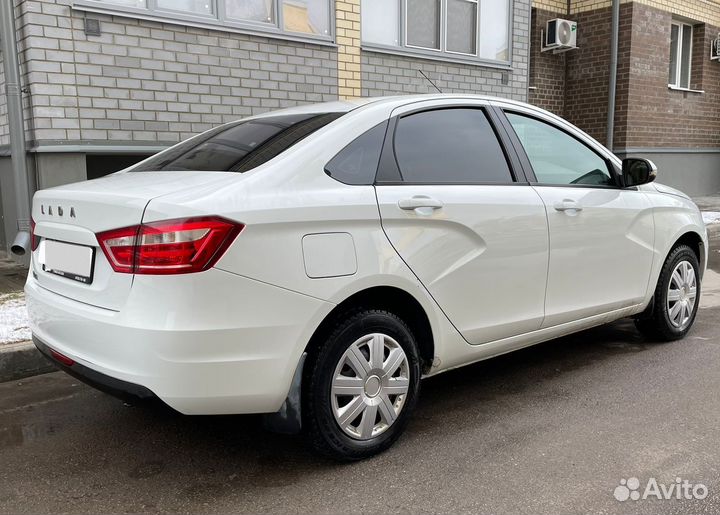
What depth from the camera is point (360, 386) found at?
286cm

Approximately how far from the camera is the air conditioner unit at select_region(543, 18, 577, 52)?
13.0 m

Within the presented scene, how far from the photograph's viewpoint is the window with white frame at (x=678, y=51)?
48.8ft

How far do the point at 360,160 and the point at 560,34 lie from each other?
11.5 m

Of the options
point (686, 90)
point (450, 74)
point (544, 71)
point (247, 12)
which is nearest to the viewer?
point (247, 12)

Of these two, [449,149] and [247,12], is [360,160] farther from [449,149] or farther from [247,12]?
[247,12]

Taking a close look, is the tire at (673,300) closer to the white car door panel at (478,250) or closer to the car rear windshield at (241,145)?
the white car door panel at (478,250)

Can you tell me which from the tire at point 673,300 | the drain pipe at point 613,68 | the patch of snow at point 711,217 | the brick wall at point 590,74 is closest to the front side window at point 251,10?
the tire at point 673,300

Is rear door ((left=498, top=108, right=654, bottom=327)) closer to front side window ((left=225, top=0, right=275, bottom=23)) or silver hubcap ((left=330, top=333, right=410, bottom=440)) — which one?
silver hubcap ((left=330, top=333, right=410, bottom=440))

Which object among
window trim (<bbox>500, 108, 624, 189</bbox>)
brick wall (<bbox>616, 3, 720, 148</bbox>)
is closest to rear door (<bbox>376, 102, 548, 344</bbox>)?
window trim (<bbox>500, 108, 624, 189</bbox>)

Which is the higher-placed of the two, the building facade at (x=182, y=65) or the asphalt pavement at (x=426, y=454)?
the building facade at (x=182, y=65)

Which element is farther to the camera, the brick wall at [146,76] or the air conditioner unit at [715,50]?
the air conditioner unit at [715,50]

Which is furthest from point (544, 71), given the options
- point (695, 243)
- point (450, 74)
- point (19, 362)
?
point (19, 362)

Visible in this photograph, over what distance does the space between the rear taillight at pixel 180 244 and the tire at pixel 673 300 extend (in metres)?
3.36

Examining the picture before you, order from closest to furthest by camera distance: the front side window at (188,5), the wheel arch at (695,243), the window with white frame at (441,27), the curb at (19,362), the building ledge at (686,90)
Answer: the curb at (19,362)
the wheel arch at (695,243)
the front side window at (188,5)
the window with white frame at (441,27)
the building ledge at (686,90)
